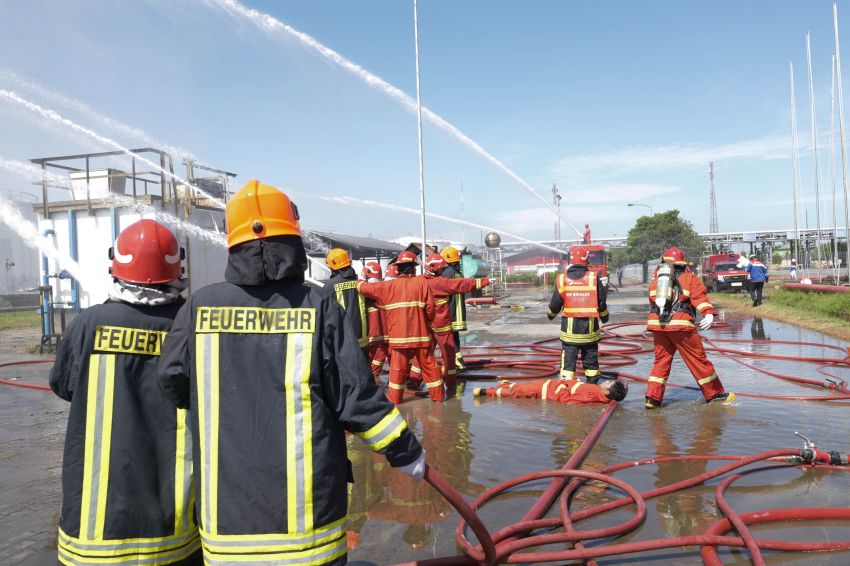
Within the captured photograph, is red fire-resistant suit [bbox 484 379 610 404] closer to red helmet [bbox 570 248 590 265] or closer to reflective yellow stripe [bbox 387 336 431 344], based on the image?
reflective yellow stripe [bbox 387 336 431 344]

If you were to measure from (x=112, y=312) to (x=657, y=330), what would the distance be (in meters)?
5.51

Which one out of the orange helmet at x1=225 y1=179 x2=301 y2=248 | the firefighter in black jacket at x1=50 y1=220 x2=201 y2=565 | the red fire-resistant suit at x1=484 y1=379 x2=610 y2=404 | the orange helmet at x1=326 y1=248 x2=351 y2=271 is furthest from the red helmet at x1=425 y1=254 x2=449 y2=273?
the orange helmet at x1=225 y1=179 x2=301 y2=248

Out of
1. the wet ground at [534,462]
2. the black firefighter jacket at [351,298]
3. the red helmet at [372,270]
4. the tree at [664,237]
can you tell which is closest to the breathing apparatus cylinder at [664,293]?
the wet ground at [534,462]

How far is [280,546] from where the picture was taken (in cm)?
191

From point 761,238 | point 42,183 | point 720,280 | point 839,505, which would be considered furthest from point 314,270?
point 761,238

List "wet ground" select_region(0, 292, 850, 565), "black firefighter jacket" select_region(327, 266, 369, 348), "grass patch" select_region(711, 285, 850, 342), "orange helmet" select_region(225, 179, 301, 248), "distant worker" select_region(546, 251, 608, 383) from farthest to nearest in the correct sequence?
1. "grass patch" select_region(711, 285, 850, 342)
2. "distant worker" select_region(546, 251, 608, 383)
3. "black firefighter jacket" select_region(327, 266, 369, 348)
4. "wet ground" select_region(0, 292, 850, 565)
5. "orange helmet" select_region(225, 179, 301, 248)

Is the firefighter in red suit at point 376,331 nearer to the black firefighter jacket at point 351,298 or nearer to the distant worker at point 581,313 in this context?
the black firefighter jacket at point 351,298

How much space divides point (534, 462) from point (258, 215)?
11.4ft

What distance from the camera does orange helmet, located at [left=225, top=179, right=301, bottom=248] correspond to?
80.5 inches

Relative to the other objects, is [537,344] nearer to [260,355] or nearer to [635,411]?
[635,411]

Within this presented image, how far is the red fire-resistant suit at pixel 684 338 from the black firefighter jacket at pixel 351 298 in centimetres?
316

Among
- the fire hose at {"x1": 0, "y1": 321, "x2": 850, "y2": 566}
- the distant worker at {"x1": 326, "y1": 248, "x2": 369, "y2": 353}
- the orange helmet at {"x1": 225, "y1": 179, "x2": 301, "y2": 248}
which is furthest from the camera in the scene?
the distant worker at {"x1": 326, "y1": 248, "x2": 369, "y2": 353}

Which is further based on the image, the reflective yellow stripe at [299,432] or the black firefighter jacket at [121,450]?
the black firefighter jacket at [121,450]

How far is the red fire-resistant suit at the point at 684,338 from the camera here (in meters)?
6.26
